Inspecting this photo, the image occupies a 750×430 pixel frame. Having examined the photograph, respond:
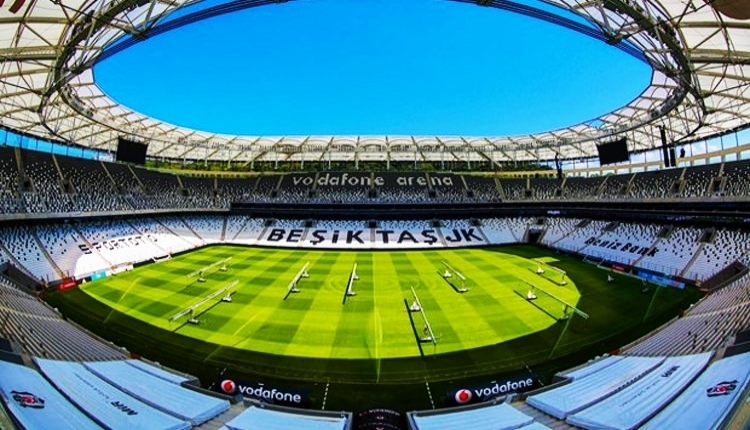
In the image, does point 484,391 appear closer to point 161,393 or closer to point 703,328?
point 161,393

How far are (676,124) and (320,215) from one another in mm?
38707

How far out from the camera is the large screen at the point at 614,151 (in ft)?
123

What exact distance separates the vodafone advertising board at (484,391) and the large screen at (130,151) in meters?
41.4

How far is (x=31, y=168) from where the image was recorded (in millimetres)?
31297

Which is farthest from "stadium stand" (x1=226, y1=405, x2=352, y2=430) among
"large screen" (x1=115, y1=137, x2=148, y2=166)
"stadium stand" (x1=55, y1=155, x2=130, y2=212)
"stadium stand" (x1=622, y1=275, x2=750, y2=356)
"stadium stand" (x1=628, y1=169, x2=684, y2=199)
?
"stadium stand" (x1=628, y1=169, x2=684, y2=199)

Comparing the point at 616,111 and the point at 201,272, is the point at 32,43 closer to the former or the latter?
the point at 201,272

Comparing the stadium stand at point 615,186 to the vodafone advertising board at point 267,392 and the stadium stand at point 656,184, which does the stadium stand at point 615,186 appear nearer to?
the stadium stand at point 656,184

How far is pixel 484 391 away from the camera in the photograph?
37.1 feet

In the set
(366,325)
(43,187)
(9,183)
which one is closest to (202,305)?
(366,325)

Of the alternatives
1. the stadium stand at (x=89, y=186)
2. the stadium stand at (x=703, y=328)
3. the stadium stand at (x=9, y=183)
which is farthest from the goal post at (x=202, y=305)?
the stadium stand at (x=89, y=186)

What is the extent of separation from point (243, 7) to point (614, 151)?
123ft

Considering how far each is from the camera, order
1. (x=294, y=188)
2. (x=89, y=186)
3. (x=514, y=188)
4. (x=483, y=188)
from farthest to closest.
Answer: (x=483, y=188) < (x=514, y=188) < (x=294, y=188) < (x=89, y=186)

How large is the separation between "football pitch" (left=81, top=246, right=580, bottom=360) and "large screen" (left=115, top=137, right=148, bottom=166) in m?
14.2

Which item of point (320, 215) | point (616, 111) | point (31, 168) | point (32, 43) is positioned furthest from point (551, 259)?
point (31, 168)
